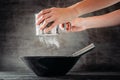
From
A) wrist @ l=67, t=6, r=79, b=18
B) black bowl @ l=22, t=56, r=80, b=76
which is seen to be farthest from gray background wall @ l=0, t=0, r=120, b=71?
black bowl @ l=22, t=56, r=80, b=76

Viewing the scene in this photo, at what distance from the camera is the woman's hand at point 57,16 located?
2.13 meters

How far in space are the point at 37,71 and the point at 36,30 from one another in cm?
54

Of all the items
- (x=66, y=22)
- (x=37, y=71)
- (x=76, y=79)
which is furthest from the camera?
(x=66, y=22)

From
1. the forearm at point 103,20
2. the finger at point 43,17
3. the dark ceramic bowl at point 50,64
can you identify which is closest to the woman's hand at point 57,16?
the finger at point 43,17

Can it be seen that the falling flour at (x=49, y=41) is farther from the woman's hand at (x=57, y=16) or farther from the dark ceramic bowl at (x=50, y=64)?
the dark ceramic bowl at (x=50, y=64)

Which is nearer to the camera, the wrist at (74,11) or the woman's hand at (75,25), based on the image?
the wrist at (74,11)

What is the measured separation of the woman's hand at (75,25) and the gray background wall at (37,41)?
4cm

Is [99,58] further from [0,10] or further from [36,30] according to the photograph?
[0,10]

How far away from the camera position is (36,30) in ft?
7.85

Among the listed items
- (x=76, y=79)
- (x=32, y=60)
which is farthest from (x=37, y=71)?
(x=76, y=79)

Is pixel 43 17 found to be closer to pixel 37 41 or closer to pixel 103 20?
pixel 37 41

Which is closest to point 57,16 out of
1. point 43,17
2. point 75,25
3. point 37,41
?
point 43,17

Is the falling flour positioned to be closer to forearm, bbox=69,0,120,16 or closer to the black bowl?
forearm, bbox=69,0,120,16

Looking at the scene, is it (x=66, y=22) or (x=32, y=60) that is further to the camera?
(x=66, y=22)
